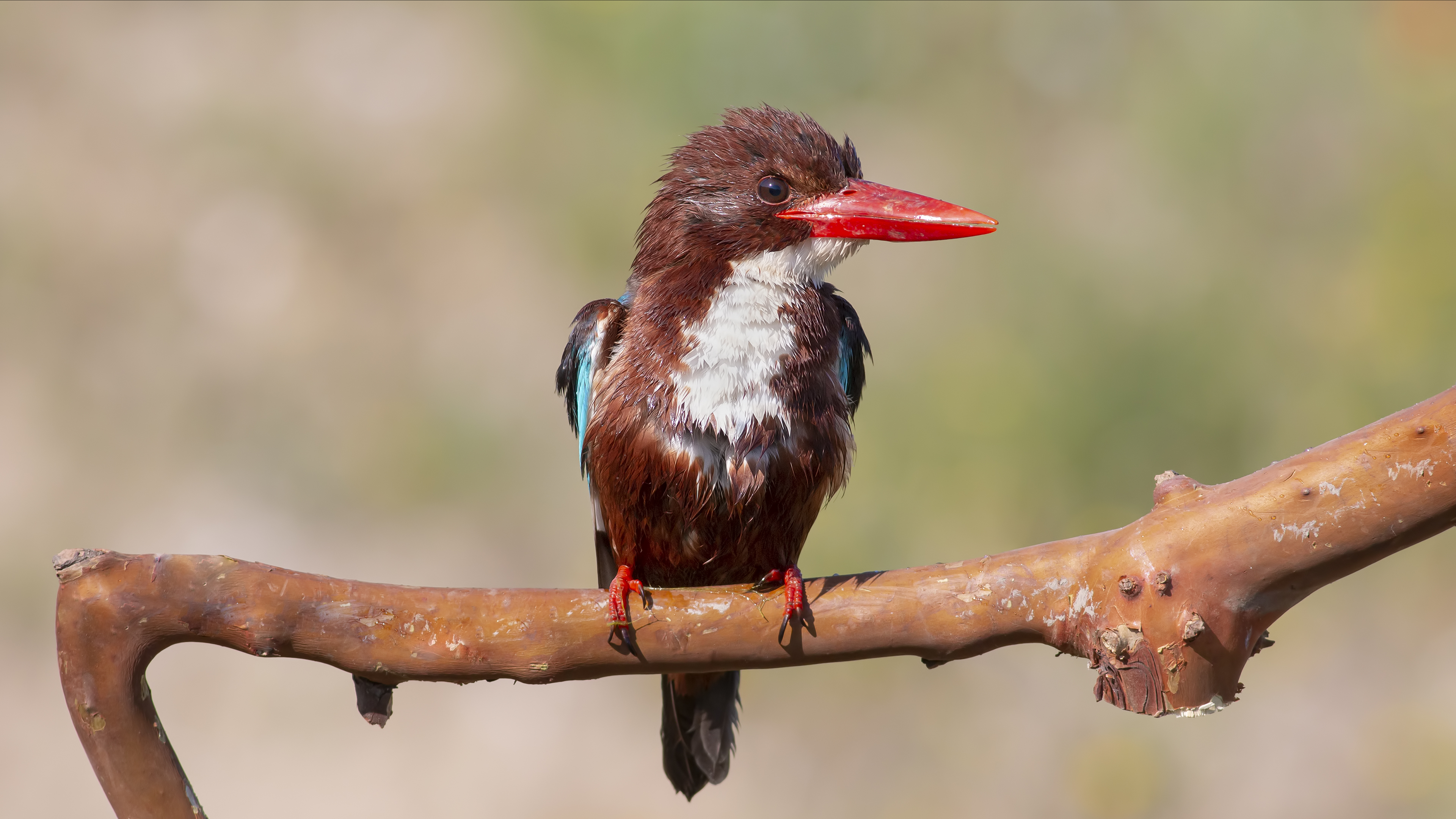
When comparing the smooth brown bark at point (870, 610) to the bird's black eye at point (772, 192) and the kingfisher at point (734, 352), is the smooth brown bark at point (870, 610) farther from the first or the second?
the bird's black eye at point (772, 192)

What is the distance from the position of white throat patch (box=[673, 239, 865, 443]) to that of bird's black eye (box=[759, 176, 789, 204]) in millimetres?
153

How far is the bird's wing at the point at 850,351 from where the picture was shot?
2.68m

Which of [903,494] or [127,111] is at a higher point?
[127,111]

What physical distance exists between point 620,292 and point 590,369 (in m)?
3.77

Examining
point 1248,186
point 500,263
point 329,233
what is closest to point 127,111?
A: point 329,233

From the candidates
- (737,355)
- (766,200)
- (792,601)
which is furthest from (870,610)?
(766,200)

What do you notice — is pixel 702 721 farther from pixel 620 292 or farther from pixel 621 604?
pixel 620 292

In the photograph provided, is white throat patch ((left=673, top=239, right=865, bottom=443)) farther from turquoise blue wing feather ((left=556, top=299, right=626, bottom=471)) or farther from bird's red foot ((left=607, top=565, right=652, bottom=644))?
bird's red foot ((left=607, top=565, right=652, bottom=644))

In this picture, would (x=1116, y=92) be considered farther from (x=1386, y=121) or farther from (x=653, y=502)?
(x=653, y=502)

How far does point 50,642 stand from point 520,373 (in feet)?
8.34

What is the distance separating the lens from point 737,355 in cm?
238

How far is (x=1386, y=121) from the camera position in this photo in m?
5.48

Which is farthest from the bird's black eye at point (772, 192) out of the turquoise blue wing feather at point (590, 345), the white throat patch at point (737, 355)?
the turquoise blue wing feather at point (590, 345)

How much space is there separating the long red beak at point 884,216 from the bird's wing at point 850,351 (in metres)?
0.21
